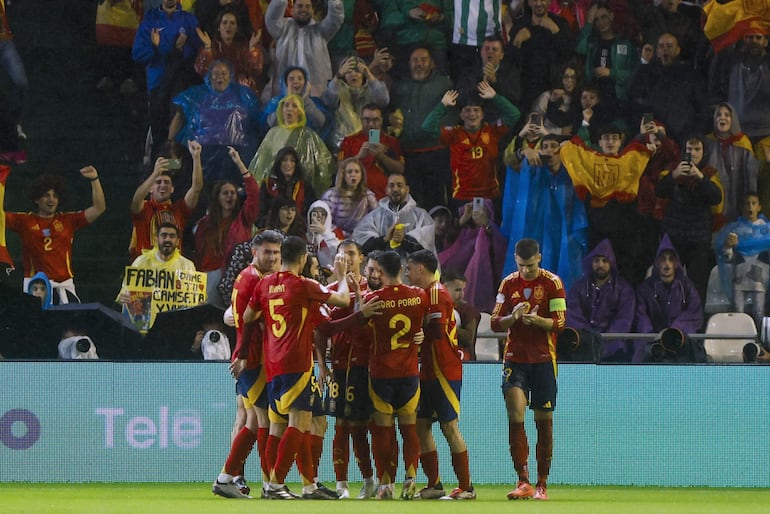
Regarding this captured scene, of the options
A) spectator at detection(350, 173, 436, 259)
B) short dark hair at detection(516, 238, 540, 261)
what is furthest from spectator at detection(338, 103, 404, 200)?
short dark hair at detection(516, 238, 540, 261)

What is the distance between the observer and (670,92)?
15.7 meters

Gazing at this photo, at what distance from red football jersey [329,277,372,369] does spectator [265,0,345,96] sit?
675cm

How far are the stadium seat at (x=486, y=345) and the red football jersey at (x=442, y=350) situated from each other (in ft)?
14.1

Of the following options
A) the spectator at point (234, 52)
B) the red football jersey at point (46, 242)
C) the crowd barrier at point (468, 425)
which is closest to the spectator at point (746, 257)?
the crowd barrier at point (468, 425)

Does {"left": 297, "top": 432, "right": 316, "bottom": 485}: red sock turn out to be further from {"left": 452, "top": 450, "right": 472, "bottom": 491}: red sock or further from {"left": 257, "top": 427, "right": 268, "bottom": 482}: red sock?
{"left": 452, "top": 450, "right": 472, "bottom": 491}: red sock

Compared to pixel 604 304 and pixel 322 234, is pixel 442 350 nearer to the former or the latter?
pixel 604 304

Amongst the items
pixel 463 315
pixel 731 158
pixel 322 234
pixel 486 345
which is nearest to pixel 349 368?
pixel 463 315

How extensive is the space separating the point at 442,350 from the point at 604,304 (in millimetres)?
5415

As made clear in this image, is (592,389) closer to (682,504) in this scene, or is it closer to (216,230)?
(682,504)

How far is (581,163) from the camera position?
15289 millimetres

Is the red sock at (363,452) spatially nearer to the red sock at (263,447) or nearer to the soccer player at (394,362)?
the soccer player at (394,362)

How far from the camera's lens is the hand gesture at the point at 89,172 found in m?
15.2

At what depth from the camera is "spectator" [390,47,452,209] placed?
600 inches

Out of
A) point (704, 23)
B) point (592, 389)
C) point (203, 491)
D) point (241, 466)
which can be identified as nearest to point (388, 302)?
point (241, 466)
